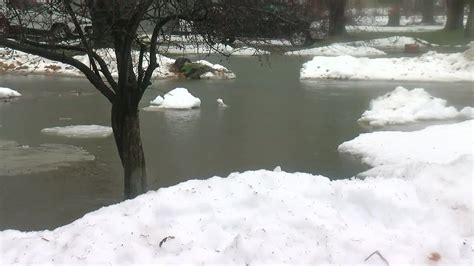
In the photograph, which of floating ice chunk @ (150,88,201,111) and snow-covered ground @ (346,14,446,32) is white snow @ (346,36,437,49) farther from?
floating ice chunk @ (150,88,201,111)

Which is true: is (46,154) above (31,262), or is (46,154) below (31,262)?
below

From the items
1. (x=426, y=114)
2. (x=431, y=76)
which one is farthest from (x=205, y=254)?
(x=431, y=76)

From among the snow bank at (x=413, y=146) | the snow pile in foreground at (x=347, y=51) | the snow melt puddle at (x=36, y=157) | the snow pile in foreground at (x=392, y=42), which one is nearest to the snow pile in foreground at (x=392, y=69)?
the snow pile in foreground at (x=347, y=51)

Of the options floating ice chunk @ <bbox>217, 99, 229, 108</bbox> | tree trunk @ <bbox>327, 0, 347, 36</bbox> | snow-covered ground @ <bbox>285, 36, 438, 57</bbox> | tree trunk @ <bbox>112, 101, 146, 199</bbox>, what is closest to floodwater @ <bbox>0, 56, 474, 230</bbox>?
floating ice chunk @ <bbox>217, 99, 229, 108</bbox>

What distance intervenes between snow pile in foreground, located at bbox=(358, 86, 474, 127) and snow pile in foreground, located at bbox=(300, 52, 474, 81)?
285 inches

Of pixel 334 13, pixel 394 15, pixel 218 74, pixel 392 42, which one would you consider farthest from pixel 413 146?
pixel 394 15

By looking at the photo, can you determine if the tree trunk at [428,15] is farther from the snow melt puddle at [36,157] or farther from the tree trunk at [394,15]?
the snow melt puddle at [36,157]

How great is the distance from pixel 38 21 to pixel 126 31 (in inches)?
34.3

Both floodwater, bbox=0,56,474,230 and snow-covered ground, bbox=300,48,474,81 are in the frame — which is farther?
snow-covered ground, bbox=300,48,474,81

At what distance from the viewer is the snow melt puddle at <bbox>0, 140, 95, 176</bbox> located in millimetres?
8445

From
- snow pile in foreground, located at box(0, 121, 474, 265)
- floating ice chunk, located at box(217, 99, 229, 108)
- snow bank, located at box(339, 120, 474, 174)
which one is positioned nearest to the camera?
snow pile in foreground, located at box(0, 121, 474, 265)

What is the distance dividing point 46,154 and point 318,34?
208 inches

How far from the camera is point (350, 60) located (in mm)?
22531

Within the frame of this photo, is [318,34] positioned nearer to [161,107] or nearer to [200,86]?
[161,107]
